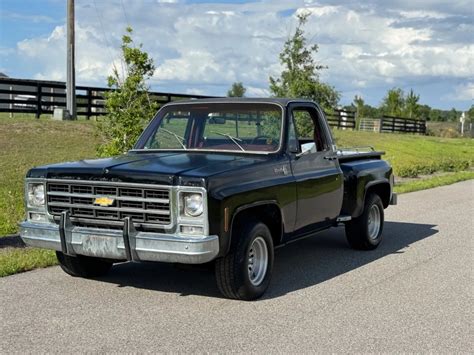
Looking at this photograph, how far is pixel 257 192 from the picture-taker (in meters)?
6.28

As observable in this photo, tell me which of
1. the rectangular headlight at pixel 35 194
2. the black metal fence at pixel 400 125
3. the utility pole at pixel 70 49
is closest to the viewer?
the rectangular headlight at pixel 35 194

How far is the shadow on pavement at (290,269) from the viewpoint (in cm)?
673

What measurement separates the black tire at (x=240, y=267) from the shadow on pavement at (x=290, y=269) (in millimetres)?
250

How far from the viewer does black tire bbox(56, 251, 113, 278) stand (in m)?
6.87

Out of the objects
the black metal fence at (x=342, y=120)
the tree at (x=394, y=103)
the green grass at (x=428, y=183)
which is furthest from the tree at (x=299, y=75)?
the tree at (x=394, y=103)

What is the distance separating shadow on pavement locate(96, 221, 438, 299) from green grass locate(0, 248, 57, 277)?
78cm

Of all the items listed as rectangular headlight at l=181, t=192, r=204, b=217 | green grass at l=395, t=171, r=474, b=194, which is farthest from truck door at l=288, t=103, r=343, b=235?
green grass at l=395, t=171, r=474, b=194

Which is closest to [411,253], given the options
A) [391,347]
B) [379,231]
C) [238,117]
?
[379,231]

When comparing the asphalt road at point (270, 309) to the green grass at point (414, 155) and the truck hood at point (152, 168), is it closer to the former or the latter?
the truck hood at point (152, 168)

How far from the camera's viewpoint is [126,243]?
5.84m

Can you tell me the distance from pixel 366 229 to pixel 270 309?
10.1 feet

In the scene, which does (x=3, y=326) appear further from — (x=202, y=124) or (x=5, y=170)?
(x=5, y=170)

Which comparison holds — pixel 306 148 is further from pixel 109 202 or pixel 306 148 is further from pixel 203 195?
pixel 109 202

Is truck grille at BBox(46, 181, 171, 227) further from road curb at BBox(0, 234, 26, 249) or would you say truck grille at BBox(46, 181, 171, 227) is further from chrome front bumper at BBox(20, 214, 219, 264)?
road curb at BBox(0, 234, 26, 249)
